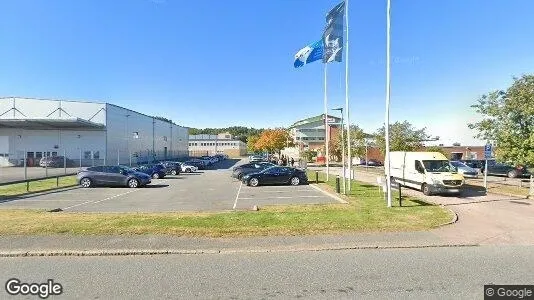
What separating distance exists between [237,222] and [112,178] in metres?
15.4

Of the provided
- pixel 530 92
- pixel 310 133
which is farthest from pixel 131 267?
pixel 310 133

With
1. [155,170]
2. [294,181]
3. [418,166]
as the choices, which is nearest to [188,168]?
[155,170]

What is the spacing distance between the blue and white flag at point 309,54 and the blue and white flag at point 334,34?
51.8 inches

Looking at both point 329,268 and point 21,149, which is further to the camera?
point 21,149

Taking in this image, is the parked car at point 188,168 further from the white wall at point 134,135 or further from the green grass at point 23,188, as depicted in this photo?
the green grass at point 23,188

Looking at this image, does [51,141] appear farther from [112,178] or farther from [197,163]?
[112,178]

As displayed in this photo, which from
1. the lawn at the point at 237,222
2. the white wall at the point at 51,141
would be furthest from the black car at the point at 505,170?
the white wall at the point at 51,141

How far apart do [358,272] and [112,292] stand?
13.2ft

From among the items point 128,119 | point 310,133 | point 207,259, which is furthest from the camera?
point 310,133

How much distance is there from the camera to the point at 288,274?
242 inches

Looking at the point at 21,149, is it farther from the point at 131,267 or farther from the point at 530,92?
the point at 530,92

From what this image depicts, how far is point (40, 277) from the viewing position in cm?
604

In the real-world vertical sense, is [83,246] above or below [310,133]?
below

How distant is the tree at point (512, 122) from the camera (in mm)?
16831
